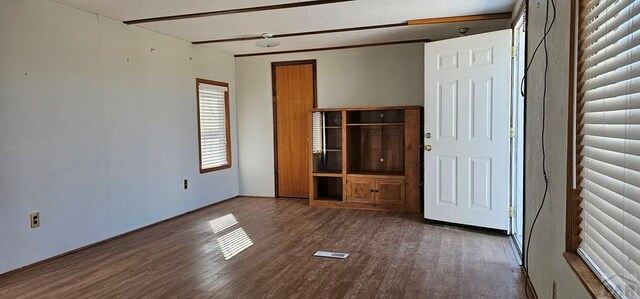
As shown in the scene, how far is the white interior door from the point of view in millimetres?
4195

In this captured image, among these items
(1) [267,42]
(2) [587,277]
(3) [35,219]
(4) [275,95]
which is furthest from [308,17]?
(2) [587,277]

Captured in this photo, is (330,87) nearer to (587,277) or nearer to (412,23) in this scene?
(412,23)

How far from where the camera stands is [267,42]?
5152mm

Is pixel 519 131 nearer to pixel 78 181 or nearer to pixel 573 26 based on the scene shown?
pixel 573 26

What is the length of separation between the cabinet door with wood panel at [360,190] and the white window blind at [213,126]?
6.71ft

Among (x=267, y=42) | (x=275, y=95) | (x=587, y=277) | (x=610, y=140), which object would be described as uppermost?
(x=267, y=42)

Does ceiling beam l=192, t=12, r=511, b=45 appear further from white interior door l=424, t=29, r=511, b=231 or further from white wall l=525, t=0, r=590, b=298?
white wall l=525, t=0, r=590, b=298

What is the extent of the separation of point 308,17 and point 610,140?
3484 mm

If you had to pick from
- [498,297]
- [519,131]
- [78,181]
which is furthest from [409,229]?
[78,181]

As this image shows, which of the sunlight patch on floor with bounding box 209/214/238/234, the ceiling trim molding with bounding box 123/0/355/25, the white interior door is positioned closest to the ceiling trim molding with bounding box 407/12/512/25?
the white interior door

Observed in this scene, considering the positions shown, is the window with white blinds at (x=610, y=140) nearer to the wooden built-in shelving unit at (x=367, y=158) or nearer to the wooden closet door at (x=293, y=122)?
the wooden built-in shelving unit at (x=367, y=158)

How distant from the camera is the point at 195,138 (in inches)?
222

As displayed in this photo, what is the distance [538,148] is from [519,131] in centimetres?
165

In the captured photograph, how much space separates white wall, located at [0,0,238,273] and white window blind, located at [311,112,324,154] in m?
1.68
